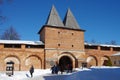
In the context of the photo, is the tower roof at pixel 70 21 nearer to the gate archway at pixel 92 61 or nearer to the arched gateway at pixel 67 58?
the arched gateway at pixel 67 58

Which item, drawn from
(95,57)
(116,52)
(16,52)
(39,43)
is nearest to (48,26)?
(39,43)

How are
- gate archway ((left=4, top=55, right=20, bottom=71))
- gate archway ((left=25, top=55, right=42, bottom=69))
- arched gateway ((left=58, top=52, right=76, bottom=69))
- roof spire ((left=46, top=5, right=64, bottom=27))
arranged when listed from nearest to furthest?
gate archway ((left=4, top=55, right=20, bottom=71))
gate archway ((left=25, top=55, right=42, bottom=69))
arched gateway ((left=58, top=52, right=76, bottom=69))
roof spire ((left=46, top=5, right=64, bottom=27))

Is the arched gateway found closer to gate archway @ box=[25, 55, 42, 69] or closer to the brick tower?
the brick tower

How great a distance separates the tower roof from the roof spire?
123 centimetres

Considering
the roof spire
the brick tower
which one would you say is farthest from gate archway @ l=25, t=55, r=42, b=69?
the roof spire

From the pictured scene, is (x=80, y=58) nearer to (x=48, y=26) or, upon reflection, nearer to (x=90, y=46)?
(x=90, y=46)

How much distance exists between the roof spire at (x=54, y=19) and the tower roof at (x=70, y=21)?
1.23 meters

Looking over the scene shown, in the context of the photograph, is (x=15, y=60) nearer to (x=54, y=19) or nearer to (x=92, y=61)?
(x=54, y=19)

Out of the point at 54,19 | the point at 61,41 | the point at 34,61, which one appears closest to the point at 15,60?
the point at 34,61

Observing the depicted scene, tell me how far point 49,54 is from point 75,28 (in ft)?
20.9

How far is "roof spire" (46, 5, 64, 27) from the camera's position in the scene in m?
39.3

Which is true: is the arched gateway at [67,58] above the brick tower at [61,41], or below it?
below

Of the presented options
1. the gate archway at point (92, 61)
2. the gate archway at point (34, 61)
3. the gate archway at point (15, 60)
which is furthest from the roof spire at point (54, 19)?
the gate archway at point (15, 60)

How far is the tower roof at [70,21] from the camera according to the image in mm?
40597
